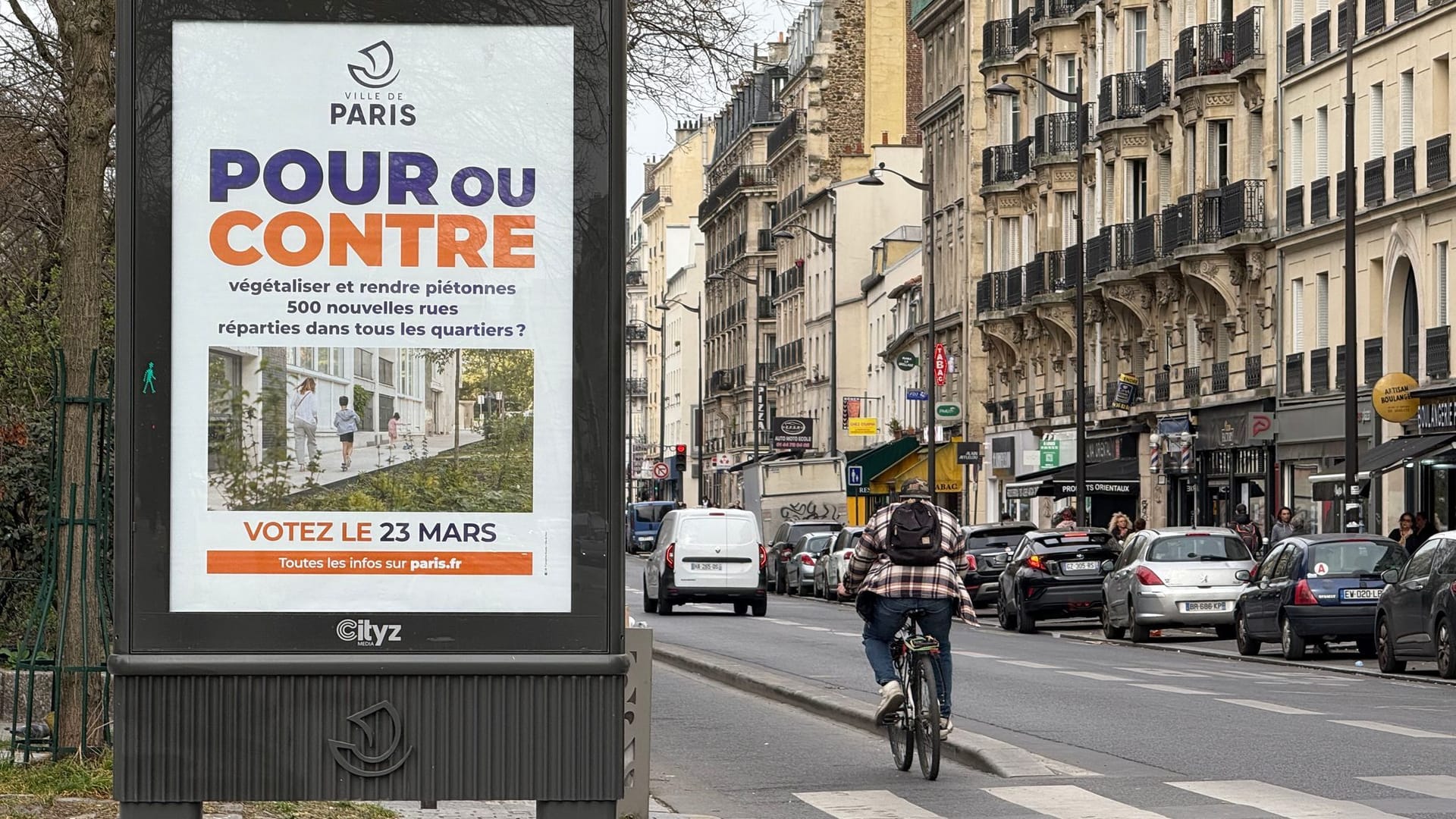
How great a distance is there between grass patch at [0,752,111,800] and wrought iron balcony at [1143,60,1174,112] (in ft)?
152

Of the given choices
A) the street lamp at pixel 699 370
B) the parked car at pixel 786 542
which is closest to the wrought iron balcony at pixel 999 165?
the parked car at pixel 786 542

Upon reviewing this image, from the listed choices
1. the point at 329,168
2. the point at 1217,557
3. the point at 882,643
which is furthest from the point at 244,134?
the point at 1217,557

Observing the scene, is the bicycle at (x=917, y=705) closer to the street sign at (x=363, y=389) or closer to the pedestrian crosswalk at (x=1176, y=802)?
the pedestrian crosswalk at (x=1176, y=802)

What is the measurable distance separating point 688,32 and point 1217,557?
1823 centimetres

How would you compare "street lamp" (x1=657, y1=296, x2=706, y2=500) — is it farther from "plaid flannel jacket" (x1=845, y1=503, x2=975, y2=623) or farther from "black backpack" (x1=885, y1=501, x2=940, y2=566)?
→ "black backpack" (x1=885, y1=501, x2=940, y2=566)

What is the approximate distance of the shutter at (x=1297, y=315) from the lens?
49.2 m

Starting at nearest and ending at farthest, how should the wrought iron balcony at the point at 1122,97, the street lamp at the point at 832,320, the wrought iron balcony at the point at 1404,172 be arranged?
the wrought iron balcony at the point at 1404,172 → the wrought iron balcony at the point at 1122,97 → the street lamp at the point at 832,320

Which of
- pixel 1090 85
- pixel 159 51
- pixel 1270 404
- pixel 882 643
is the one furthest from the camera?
pixel 1090 85

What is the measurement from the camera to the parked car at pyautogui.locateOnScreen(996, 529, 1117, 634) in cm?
3831

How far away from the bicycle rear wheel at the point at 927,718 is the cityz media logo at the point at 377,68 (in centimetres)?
717

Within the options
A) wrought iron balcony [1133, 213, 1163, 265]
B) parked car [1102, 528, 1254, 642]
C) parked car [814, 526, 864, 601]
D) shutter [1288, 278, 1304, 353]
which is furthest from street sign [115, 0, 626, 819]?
wrought iron balcony [1133, 213, 1163, 265]

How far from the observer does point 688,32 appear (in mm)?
17484

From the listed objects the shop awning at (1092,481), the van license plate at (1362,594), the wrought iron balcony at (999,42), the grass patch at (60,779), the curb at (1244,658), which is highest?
the wrought iron balcony at (999,42)

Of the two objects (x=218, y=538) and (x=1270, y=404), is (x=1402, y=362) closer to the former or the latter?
(x=1270, y=404)
